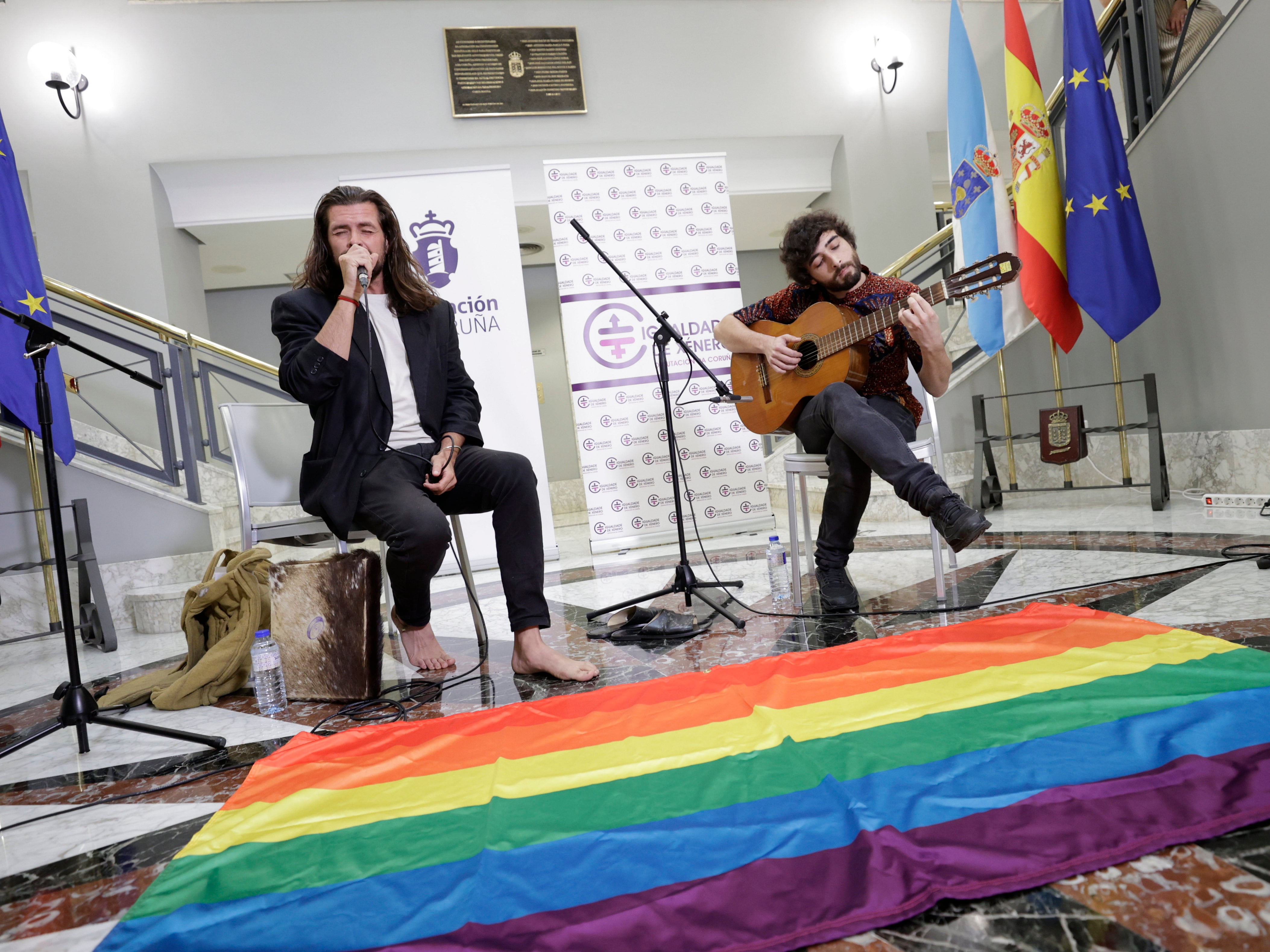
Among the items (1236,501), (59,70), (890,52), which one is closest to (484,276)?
(1236,501)

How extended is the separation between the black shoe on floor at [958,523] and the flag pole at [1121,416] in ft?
6.45

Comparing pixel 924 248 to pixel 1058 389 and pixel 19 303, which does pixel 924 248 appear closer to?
pixel 1058 389

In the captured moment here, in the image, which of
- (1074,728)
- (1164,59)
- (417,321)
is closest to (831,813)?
(1074,728)

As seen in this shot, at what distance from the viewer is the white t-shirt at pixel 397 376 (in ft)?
6.40

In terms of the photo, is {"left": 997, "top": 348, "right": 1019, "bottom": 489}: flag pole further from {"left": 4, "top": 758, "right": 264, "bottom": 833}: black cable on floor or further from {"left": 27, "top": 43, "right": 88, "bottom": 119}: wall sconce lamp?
{"left": 27, "top": 43, "right": 88, "bottom": 119}: wall sconce lamp

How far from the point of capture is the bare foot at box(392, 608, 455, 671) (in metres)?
1.96

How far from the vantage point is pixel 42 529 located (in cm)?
311

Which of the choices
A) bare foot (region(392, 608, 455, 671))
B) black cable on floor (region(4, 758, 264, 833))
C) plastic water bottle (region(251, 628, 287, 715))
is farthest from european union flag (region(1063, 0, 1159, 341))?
black cable on floor (region(4, 758, 264, 833))

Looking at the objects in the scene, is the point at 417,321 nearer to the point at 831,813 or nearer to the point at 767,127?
the point at 831,813

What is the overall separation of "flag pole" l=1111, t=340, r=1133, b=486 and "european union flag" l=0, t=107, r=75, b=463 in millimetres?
4088

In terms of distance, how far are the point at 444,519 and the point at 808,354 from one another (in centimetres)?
114

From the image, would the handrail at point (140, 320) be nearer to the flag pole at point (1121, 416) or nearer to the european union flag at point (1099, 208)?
the european union flag at point (1099, 208)

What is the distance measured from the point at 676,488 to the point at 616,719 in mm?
1007

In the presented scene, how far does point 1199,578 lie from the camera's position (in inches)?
70.9
